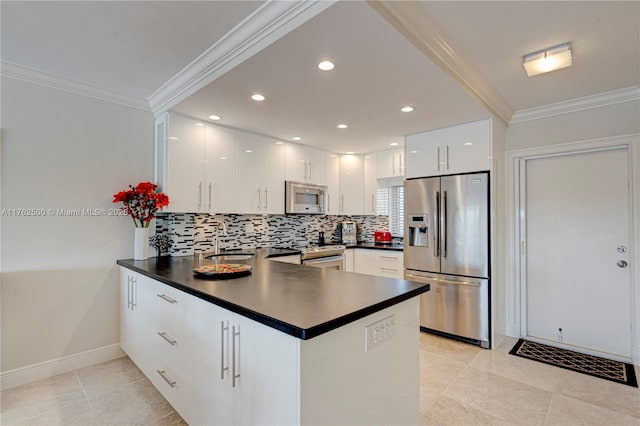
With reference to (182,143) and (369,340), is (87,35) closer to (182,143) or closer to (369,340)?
(182,143)

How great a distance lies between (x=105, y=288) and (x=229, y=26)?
251cm

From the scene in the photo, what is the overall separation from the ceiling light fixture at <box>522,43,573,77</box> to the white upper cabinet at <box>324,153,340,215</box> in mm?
2669

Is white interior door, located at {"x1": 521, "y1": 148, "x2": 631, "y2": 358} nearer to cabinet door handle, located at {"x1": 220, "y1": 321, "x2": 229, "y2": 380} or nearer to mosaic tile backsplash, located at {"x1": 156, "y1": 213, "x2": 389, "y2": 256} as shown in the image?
mosaic tile backsplash, located at {"x1": 156, "y1": 213, "x2": 389, "y2": 256}

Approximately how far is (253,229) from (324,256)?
38.5 inches

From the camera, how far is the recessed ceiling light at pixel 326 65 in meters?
1.98

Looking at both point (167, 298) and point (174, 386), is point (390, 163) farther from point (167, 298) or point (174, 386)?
point (174, 386)

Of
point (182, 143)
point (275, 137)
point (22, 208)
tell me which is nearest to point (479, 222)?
point (275, 137)

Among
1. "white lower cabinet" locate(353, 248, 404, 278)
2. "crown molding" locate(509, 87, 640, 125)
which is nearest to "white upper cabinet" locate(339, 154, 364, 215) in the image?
"white lower cabinet" locate(353, 248, 404, 278)

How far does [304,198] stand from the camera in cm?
421

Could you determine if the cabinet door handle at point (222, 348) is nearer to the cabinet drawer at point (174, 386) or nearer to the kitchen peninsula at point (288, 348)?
the kitchen peninsula at point (288, 348)

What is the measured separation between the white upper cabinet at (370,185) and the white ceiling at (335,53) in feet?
5.09

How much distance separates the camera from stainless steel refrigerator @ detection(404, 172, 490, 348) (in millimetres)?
3115

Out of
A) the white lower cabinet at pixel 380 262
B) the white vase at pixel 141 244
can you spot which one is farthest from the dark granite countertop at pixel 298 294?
the white lower cabinet at pixel 380 262

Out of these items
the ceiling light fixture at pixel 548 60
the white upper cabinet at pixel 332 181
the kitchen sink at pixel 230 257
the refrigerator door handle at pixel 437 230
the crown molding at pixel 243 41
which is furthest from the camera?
the white upper cabinet at pixel 332 181
